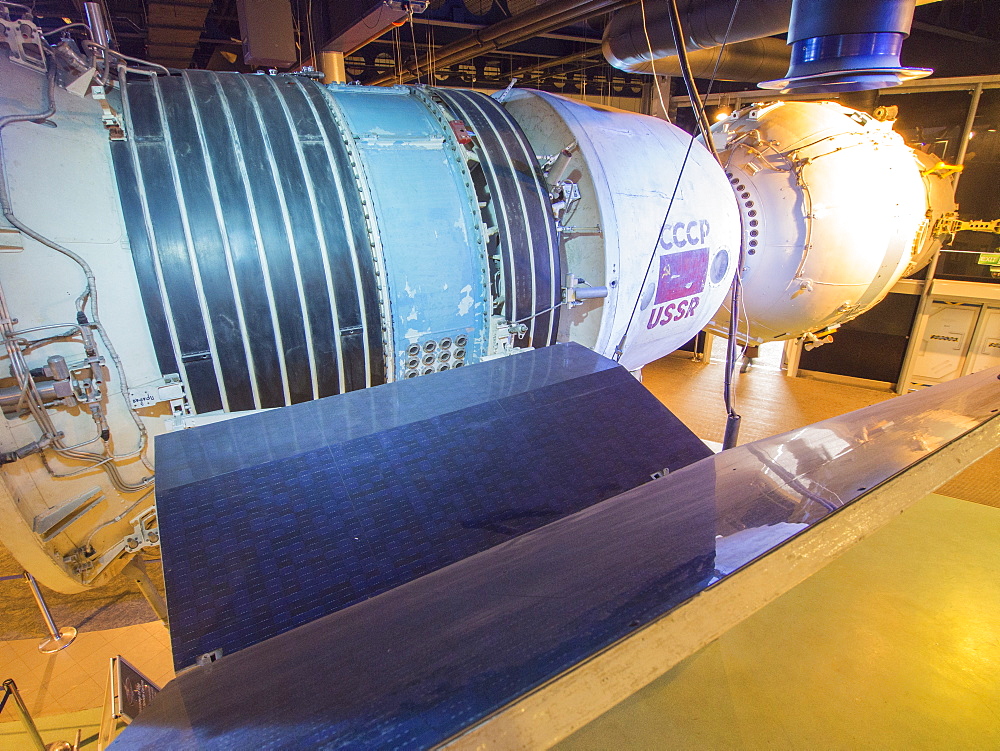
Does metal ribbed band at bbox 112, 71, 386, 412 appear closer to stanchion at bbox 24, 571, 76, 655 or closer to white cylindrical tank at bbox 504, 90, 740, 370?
white cylindrical tank at bbox 504, 90, 740, 370

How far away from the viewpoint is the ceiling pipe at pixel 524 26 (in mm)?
4660

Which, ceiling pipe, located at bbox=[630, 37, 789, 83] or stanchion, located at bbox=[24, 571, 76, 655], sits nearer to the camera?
stanchion, located at bbox=[24, 571, 76, 655]

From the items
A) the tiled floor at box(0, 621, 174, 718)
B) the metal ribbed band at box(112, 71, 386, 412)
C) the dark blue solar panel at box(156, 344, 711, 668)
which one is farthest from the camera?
the tiled floor at box(0, 621, 174, 718)

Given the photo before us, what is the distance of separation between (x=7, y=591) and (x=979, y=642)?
19.1ft

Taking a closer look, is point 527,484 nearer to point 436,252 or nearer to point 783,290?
point 436,252

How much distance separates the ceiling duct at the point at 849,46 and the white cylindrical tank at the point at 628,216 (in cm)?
56

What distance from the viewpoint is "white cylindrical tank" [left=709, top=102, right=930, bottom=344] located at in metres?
3.89

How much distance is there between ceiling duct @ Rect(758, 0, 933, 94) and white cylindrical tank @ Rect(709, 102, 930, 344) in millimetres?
1520

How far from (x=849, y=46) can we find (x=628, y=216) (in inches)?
47.4

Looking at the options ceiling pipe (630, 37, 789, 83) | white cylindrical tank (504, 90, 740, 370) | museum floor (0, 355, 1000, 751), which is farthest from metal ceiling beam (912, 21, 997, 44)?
museum floor (0, 355, 1000, 751)

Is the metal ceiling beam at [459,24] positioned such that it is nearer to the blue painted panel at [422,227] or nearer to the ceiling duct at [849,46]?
the ceiling duct at [849,46]

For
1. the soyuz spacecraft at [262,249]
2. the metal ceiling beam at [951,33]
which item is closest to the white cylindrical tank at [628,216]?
the soyuz spacecraft at [262,249]

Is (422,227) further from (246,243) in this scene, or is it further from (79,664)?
(79,664)

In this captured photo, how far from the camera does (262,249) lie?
1.90m
